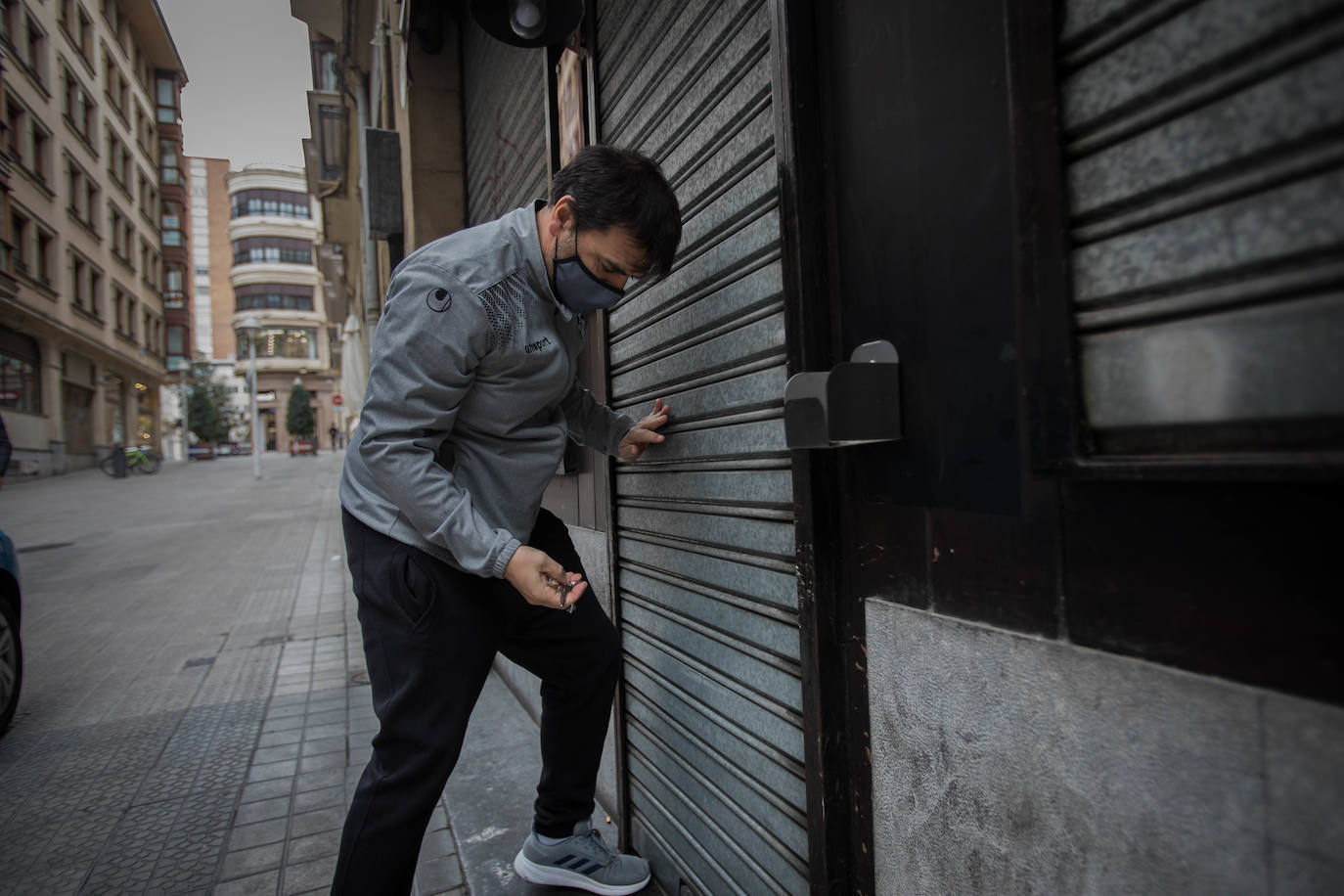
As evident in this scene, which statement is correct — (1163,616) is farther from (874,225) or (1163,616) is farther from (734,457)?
(734,457)

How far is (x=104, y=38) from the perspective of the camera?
3173 cm

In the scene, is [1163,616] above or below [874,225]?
below

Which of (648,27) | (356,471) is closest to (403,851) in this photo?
(356,471)

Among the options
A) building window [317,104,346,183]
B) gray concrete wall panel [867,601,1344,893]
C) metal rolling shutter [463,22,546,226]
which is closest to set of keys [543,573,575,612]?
gray concrete wall panel [867,601,1344,893]

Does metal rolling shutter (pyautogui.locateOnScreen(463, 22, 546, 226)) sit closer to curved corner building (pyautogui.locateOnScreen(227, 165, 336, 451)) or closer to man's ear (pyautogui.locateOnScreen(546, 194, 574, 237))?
man's ear (pyautogui.locateOnScreen(546, 194, 574, 237))

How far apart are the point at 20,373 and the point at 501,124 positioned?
2725 centimetres

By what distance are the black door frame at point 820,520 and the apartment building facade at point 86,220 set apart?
27366 millimetres

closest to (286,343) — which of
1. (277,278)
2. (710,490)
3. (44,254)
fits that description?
(277,278)

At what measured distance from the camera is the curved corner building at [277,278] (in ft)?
219

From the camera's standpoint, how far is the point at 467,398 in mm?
1848

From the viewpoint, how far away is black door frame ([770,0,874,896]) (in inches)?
55.7

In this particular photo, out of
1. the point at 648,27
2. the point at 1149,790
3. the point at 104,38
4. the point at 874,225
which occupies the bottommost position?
the point at 1149,790

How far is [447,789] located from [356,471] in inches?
74.2

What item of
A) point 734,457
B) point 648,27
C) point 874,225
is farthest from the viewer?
point 648,27
